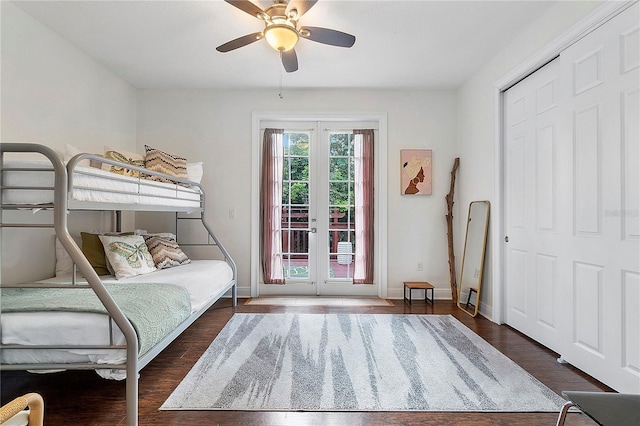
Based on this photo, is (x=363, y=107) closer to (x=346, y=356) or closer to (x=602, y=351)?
(x=346, y=356)

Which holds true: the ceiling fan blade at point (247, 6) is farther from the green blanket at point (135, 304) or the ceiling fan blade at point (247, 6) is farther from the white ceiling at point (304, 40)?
the green blanket at point (135, 304)

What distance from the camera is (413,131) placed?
13.3 feet

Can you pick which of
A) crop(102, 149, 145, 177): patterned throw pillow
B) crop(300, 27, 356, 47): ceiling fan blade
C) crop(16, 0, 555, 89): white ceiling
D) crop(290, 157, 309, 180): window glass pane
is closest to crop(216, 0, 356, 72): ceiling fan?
crop(300, 27, 356, 47): ceiling fan blade

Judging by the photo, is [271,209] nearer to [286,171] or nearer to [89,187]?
[286,171]

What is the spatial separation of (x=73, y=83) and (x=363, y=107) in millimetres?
3115

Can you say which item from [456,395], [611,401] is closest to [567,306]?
[456,395]

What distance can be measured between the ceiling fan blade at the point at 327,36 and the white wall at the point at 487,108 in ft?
5.08

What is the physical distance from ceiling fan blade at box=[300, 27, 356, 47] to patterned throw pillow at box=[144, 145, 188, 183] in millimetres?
2043

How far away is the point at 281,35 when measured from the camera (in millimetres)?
2156

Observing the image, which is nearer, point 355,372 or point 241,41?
point 355,372

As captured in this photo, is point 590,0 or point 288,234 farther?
point 288,234

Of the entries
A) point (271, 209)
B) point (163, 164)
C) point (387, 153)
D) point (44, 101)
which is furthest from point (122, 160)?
point (387, 153)

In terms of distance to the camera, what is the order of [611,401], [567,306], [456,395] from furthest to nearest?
[567,306], [456,395], [611,401]

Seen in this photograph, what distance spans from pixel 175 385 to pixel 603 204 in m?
2.94
